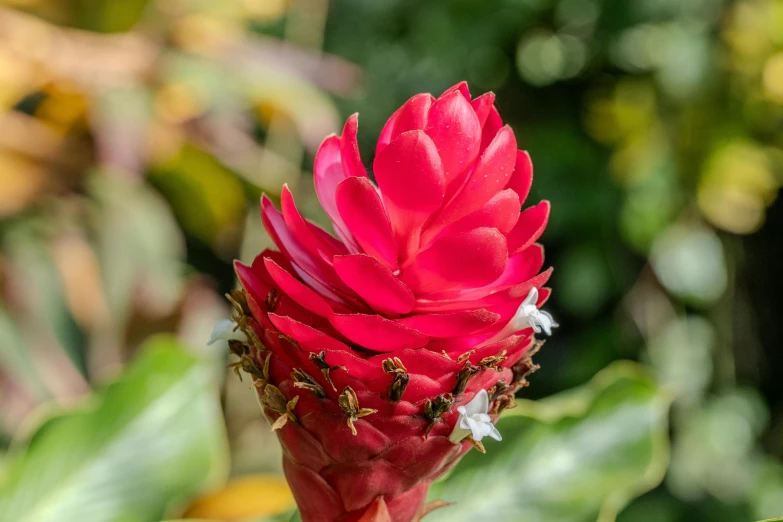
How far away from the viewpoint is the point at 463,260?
0.42 metres

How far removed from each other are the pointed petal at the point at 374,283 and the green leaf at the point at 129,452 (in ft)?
1.55

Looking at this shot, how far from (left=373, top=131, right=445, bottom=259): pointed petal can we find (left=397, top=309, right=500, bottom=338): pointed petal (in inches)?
2.7

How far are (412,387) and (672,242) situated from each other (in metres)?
1.59

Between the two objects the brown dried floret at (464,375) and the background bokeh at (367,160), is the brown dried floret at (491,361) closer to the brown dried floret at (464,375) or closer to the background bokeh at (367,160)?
the brown dried floret at (464,375)

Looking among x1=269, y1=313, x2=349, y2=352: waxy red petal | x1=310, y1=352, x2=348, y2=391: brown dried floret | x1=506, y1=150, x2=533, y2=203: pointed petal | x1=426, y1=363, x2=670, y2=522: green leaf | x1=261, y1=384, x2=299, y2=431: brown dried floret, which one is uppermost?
x1=506, y1=150, x2=533, y2=203: pointed petal

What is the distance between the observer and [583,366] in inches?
77.1

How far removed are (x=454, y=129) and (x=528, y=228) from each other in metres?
0.09

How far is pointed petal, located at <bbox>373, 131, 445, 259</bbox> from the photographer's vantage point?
417 millimetres

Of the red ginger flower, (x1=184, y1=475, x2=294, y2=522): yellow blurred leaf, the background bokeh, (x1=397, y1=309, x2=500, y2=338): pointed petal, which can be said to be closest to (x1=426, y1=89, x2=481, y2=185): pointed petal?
the red ginger flower

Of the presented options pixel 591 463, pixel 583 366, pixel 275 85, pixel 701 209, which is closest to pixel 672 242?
pixel 701 209

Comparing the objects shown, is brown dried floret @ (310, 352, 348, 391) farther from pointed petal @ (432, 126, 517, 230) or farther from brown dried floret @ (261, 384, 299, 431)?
pointed petal @ (432, 126, 517, 230)

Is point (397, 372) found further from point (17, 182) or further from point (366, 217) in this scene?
point (17, 182)

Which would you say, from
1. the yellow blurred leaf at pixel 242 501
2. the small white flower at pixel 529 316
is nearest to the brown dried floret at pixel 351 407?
the small white flower at pixel 529 316

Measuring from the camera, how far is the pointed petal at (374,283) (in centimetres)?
41
